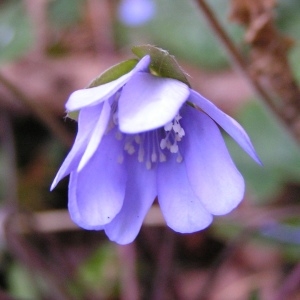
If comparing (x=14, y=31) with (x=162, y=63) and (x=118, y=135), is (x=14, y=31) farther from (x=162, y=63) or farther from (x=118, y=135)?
(x=162, y=63)

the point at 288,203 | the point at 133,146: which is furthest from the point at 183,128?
the point at 288,203

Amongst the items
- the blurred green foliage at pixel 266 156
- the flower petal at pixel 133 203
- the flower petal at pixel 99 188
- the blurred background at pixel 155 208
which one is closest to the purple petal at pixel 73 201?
the flower petal at pixel 99 188

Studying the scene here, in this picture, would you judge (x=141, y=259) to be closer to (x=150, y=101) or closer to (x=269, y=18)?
(x=269, y=18)

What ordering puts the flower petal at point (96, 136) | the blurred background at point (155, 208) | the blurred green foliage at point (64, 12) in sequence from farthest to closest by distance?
the blurred green foliage at point (64, 12)
the blurred background at point (155, 208)
the flower petal at point (96, 136)

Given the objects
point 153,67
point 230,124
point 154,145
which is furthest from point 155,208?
point 230,124

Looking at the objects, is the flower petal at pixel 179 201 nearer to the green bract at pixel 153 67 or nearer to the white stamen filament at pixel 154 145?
the white stamen filament at pixel 154 145

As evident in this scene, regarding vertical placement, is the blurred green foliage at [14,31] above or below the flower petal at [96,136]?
above

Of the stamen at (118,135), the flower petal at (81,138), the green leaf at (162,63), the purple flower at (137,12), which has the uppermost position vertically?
the purple flower at (137,12)
